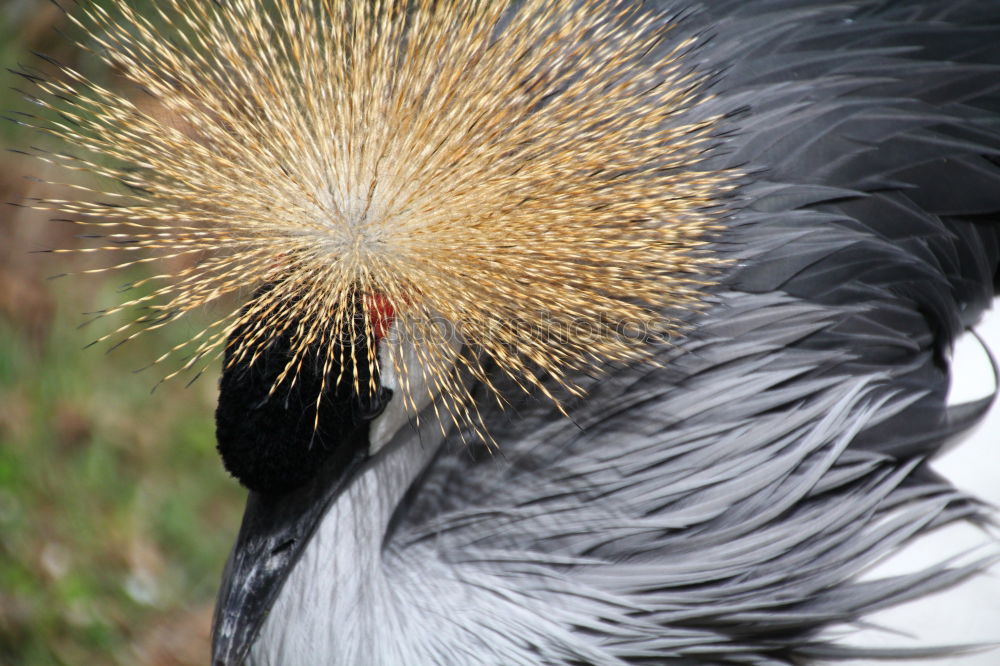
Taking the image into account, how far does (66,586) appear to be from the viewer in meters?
1.90

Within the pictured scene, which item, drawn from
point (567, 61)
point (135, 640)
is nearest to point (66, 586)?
point (135, 640)

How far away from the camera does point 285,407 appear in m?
1.10

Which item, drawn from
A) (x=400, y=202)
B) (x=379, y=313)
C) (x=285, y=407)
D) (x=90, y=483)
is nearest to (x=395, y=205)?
(x=400, y=202)

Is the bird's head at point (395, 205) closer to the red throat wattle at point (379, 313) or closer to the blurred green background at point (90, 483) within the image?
the red throat wattle at point (379, 313)

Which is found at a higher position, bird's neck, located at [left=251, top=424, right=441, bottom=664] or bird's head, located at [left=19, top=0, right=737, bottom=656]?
bird's head, located at [left=19, top=0, right=737, bottom=656]

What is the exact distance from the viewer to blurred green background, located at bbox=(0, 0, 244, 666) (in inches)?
73.2

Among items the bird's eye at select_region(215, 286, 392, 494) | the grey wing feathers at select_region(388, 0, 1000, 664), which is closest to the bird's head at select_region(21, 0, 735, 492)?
the bird's eye at select_region(215, 286, 392, 494)

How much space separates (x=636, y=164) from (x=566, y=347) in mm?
217

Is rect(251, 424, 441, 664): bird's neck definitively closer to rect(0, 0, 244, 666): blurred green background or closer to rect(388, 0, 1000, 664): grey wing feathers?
rect(388, 0, 1000, 664): grey wing feathers

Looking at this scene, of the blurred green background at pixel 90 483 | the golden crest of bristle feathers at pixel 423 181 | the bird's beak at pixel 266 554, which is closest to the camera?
the golden crest of bristle feathers at pixel 423 181

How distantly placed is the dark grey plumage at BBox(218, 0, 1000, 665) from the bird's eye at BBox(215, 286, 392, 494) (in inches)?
6.0

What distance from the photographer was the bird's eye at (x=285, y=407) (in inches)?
43.2

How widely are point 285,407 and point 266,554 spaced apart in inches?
9.1

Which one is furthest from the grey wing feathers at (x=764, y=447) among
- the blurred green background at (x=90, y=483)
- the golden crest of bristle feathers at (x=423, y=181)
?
the blurred green background at (x=90, y=483)
